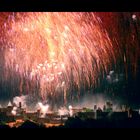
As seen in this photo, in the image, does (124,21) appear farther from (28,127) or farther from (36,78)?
(28,127)

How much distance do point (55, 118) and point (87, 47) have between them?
71 cm

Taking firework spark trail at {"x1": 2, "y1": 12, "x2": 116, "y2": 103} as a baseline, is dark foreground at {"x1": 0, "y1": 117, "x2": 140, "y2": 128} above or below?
below

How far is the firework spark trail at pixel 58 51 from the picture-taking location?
3.05 m

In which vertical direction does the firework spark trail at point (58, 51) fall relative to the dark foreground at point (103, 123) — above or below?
above

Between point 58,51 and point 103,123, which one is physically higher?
point 58,51

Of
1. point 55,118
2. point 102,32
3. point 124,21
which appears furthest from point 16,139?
point 124,21

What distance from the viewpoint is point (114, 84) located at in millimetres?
3021

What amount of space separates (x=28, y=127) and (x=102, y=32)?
1101 millimetres

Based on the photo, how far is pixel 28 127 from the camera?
117 inches

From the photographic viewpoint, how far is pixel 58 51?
3.09 meters

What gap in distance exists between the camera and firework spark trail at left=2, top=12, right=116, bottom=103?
3047 millimetres
